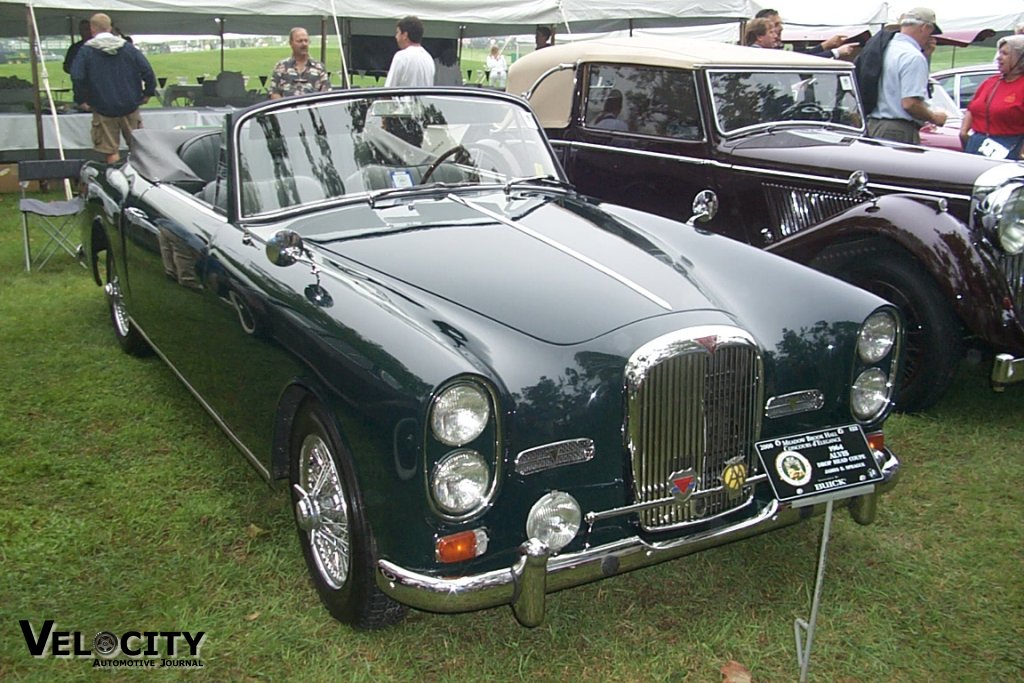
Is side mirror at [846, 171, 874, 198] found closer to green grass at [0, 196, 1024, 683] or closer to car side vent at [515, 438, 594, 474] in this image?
green grass at [0, 196, 1024, 683]

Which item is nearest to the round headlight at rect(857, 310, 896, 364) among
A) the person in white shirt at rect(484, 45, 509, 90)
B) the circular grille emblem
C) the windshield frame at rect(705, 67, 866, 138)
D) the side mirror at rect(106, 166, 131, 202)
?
the circular grille emblem

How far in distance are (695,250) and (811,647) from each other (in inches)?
60.1

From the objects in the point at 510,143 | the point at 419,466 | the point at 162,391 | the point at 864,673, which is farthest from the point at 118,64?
the point at 864,673

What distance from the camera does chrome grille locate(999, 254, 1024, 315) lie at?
14.7ft

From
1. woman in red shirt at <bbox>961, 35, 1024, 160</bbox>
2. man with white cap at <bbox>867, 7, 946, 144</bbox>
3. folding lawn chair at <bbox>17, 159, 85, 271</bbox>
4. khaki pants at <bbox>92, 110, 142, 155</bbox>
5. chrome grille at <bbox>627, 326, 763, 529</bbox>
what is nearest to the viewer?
chrome grille at <bbox>627, 326, 763, 529</bbox>

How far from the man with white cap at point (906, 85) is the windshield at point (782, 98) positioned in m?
0.83

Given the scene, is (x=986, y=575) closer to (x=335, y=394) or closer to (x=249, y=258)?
(x=335, y=394)

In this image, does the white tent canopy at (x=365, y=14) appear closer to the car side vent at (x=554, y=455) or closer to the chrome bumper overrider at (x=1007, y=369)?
the chrome bumper overrider at (x=1007, y=369)

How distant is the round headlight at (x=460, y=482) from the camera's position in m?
2.51

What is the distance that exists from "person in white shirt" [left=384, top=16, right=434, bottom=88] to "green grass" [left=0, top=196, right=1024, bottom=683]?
5094mm

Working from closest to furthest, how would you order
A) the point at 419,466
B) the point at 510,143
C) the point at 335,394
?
the point at 419,466 → the point at 335,394 → the point at 510,143

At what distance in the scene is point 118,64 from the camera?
10.1 m

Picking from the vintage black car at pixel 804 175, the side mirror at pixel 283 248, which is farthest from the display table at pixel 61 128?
the side mirror at pixel 283 248

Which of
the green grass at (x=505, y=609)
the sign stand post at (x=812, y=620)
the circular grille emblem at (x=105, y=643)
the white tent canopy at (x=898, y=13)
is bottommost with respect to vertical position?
the green grass at (x=505, y=609)
